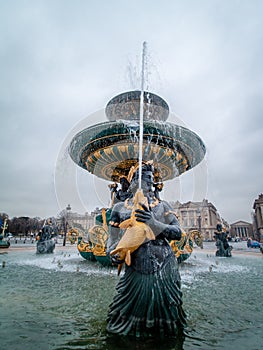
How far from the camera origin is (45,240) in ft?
43.9

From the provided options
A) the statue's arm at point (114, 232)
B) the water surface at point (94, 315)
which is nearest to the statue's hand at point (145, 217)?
the statue's arm at point (114, 232)

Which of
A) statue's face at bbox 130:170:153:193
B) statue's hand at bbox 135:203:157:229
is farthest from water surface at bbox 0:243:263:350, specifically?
statue's face at bbox 130:170:153:193

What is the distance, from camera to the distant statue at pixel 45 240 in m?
13.1

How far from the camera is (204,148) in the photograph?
7.97m

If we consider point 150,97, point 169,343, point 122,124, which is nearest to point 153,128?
point 122,124

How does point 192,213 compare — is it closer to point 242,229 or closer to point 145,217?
point 145,217

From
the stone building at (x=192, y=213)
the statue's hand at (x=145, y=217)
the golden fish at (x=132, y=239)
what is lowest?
the golden fish at (x=132, y=239)

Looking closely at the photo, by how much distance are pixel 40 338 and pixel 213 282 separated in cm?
438

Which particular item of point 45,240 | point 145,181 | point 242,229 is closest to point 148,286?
point 145,181

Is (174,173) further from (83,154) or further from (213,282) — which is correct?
(213,282)

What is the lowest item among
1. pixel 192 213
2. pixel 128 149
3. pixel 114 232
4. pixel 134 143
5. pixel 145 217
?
pixel 114 232

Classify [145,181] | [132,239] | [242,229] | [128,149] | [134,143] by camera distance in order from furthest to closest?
[242,229] < [128,149] < [134,143] < [145,181] < [132,239]

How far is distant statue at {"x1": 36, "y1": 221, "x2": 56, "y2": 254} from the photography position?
13113mm

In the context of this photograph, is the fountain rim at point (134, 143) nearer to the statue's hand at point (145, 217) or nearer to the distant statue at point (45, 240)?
the statue's hand at point (145, 217)
